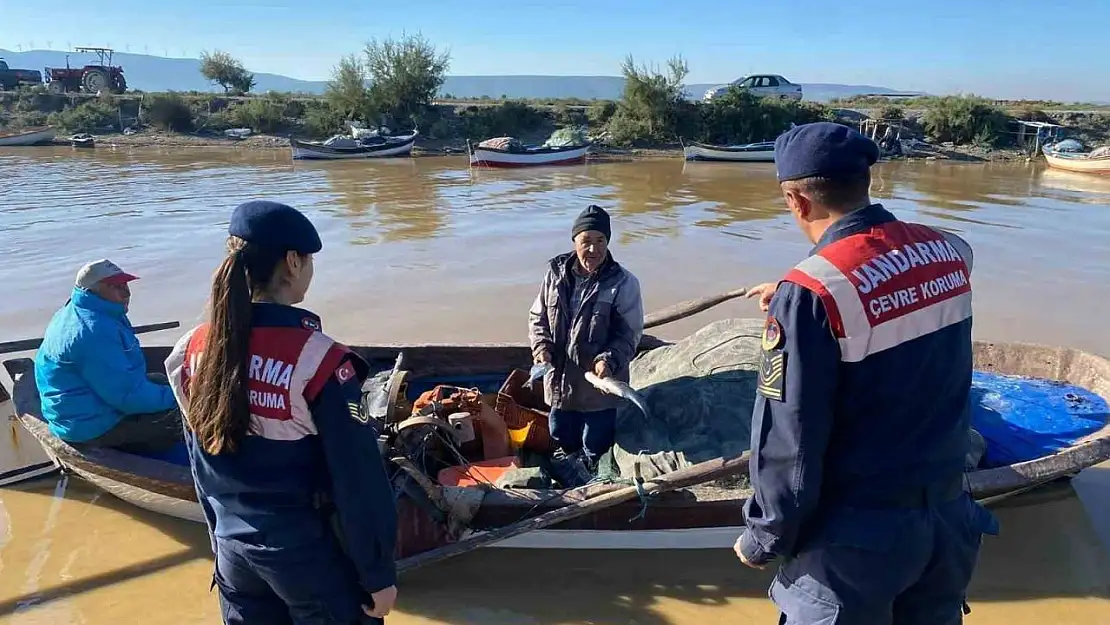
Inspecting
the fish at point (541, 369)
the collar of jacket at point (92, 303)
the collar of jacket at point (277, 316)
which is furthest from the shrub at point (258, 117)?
the collar of jacket at point (277, 316)

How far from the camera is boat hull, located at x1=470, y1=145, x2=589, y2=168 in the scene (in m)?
26.7

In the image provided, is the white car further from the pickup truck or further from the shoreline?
the pickup truck

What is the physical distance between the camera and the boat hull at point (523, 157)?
1049 inches

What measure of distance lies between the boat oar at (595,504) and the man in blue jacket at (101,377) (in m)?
1.72

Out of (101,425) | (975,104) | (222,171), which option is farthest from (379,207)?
(975,104)

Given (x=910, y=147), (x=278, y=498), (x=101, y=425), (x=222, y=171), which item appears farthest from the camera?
(x=910, y=147)

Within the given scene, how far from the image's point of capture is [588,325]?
14.4ft

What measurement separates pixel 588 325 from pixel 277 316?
2.57m

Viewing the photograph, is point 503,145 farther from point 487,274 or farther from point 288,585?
point 288,585

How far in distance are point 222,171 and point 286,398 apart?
25682 millimetres

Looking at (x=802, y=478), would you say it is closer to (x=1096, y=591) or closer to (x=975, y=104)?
(x=1096, y=591)

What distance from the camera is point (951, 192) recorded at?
21.0 metres

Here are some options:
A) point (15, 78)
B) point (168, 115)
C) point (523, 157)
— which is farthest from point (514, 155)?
point (15, 78)

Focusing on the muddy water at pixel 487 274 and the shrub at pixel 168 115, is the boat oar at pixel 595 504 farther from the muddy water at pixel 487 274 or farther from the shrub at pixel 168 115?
the shrub at pixel 168 115
